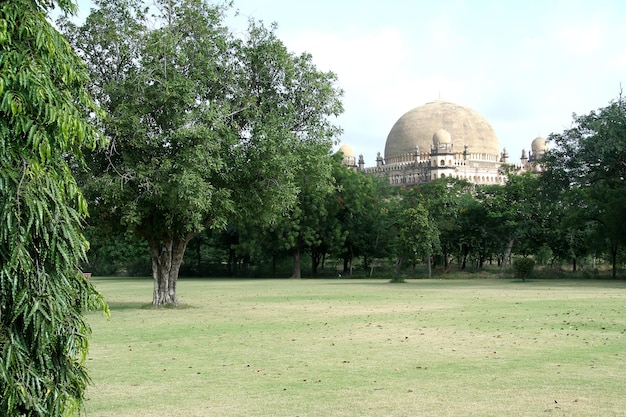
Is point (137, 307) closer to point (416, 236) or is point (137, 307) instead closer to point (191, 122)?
point (191, 122)

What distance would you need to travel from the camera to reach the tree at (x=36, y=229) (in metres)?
5.35

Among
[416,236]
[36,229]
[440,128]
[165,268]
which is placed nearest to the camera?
[36,229]

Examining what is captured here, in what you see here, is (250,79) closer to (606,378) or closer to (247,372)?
(247,372)

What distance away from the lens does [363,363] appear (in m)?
11.4

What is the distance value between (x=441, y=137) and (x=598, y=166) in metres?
54.2

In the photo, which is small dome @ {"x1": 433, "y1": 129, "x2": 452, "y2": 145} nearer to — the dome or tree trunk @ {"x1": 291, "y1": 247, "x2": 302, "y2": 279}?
the dome

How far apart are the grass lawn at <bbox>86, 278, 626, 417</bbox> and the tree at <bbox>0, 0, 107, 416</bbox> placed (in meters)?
2.70

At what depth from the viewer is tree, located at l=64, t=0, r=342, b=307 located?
20188 millimetres

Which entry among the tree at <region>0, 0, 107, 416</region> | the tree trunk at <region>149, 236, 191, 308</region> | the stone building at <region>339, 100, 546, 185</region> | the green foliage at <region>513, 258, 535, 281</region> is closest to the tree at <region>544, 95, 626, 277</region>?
the green foliage at <region>513, 258, 535, 281</region>

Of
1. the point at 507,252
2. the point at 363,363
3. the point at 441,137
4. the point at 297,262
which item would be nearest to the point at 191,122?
the point at 363,363

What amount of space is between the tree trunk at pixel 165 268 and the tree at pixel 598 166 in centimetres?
2384

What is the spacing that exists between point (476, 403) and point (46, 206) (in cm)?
530

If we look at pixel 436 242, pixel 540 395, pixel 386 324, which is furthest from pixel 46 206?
pixel 436 242

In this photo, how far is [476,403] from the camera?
27.7 feet
